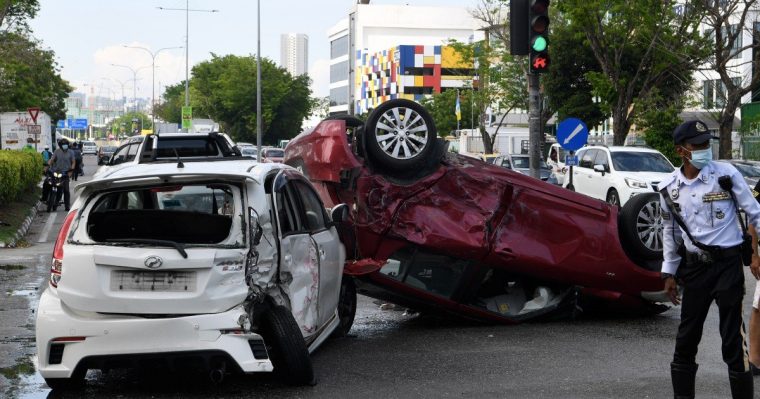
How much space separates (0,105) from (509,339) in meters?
50.5

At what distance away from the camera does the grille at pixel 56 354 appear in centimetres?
668

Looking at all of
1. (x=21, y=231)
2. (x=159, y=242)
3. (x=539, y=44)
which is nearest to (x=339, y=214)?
(x=159, y=242)

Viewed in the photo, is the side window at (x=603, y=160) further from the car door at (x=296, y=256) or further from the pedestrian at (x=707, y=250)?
the pedestrian at (x=707, y=250)

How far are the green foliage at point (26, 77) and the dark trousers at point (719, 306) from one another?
132 feet

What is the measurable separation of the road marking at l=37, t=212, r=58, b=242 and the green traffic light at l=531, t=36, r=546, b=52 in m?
10.5

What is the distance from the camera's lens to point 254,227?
6871 mm

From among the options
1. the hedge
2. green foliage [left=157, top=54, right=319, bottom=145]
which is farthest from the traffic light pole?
green foliage [left=157, top=54, right=319, bottom=145]

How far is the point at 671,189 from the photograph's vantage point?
6.30 m

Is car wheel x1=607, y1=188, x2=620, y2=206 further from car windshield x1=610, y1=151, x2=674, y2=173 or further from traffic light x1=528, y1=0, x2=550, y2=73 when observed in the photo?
traffic light x1=528, y1=0, x2=550, y2=73

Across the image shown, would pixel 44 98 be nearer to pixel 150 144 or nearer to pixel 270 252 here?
pixel 150 144

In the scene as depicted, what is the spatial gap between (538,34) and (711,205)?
8316mm

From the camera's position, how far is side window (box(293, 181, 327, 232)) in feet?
26.3

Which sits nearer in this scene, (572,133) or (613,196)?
(572,133)

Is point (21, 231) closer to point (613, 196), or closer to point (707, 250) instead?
point (613, 196)
